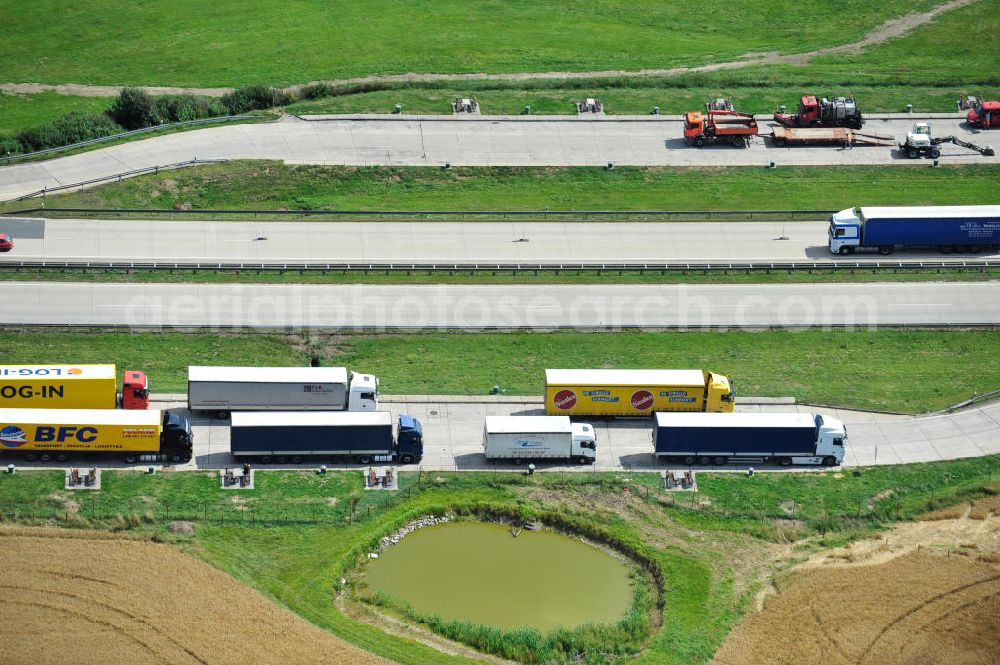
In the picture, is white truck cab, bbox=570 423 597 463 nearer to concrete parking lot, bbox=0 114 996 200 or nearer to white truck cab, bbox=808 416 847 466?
white truck cab, bbox=808 416 847 466

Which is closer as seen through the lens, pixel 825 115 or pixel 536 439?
pixel 536 439

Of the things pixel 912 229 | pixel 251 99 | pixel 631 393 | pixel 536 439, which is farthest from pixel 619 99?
pixel 536 439

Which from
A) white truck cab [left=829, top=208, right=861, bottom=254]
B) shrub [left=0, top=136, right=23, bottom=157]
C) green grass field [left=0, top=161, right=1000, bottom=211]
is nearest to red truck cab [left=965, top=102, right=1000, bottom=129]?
green grass field [left=0, top=161, right=1000, bottom=211]

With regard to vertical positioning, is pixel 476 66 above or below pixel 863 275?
above

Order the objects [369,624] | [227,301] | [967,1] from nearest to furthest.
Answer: [369,624] → [227,301] → [967,1]

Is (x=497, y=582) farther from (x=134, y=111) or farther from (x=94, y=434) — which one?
(x=134, y=111)

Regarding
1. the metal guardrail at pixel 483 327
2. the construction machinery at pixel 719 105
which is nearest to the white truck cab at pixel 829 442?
the metal guardrail at pixel 483 327

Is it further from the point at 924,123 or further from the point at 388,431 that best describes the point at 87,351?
the point at 924,123

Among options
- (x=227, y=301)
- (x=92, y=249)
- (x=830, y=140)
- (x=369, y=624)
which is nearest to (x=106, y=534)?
(x=369, y=624)
